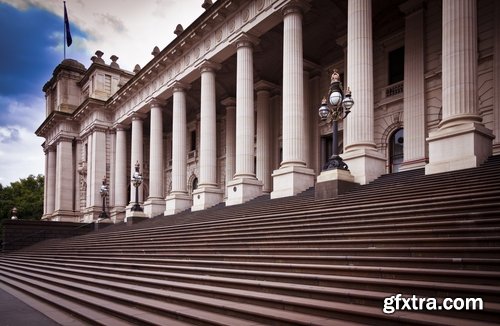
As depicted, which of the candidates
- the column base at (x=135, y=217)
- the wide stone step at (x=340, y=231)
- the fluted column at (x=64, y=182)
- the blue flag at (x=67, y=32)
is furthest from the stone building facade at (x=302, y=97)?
the blue flag at (x=67, y=32)

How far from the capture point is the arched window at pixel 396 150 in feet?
70.8

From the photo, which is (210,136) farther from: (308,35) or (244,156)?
(308,35)

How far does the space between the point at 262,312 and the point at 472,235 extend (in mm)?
3687

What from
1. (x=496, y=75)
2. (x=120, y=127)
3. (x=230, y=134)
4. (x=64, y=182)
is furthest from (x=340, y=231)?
(x=64, y=182)

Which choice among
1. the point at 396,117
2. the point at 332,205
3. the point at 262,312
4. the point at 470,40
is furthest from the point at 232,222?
the point at 396,117

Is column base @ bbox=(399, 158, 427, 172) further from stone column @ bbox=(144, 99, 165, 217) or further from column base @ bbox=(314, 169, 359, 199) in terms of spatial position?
stone column @ bbox=(144, 99, 165, 217)

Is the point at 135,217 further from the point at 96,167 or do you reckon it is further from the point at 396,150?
the point at 396,150

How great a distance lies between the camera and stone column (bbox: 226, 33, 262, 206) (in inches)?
858

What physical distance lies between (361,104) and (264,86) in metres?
15.3

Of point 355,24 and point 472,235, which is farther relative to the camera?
point 355,24

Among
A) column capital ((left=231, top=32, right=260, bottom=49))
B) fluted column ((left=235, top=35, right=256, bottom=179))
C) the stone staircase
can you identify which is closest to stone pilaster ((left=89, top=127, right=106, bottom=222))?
fluted column ((left=235, top=35, right=256, bottom=179))

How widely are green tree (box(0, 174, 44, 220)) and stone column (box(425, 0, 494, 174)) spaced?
59710mm

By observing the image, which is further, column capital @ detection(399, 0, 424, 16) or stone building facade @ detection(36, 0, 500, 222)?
column capital @ detection(399, 0, 424, 16)

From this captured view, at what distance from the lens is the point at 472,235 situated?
23.2 feet
